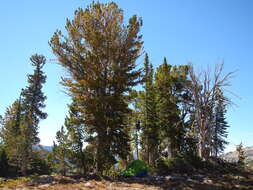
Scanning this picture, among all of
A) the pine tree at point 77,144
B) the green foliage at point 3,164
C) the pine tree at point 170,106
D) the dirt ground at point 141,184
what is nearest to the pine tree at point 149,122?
the pine tree at point 170,106

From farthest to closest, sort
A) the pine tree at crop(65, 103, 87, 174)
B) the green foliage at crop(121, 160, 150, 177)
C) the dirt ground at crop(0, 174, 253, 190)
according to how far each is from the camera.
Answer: the pine tree at crop(65, 103, 87, 174), the green foliage at crop(121, 160, 150, 177), the dirt ground at crop(0, 174, 253, 190)

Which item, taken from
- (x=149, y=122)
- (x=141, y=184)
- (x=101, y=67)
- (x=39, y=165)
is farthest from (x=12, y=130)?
(x=141, y=184)

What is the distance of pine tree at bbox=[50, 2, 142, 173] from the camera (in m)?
13.9

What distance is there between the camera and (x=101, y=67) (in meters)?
14.2

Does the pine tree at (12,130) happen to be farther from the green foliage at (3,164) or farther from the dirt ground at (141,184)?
the dirt ground at (141,184)

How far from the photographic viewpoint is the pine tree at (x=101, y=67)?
13875 millimetres

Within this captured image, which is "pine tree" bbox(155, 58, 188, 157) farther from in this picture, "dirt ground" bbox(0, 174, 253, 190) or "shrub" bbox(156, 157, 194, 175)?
"dirt ground" bbox(0, 174, 253, 190)

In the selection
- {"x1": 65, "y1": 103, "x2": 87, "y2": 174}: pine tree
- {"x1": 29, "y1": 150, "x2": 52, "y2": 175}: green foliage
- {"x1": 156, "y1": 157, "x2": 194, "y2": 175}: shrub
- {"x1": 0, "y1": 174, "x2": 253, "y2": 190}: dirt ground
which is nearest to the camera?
{"x1": 0, "y1": 174, "x2": 253, "y2": 190}: dirt ground

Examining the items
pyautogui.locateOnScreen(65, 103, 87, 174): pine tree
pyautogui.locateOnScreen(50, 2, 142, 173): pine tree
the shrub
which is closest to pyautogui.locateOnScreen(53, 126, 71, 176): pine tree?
pyautogui.locateOnScreen(65, 103, 87, 174): pine tree

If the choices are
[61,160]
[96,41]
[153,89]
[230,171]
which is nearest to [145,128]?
[153,89]

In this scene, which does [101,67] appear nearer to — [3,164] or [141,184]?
[141,184]

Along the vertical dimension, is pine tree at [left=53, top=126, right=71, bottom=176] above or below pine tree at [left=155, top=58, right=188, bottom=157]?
below

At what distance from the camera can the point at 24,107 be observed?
3288 cm

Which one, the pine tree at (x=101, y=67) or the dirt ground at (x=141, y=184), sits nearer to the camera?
the dirt ground at (x=141, y=184)
